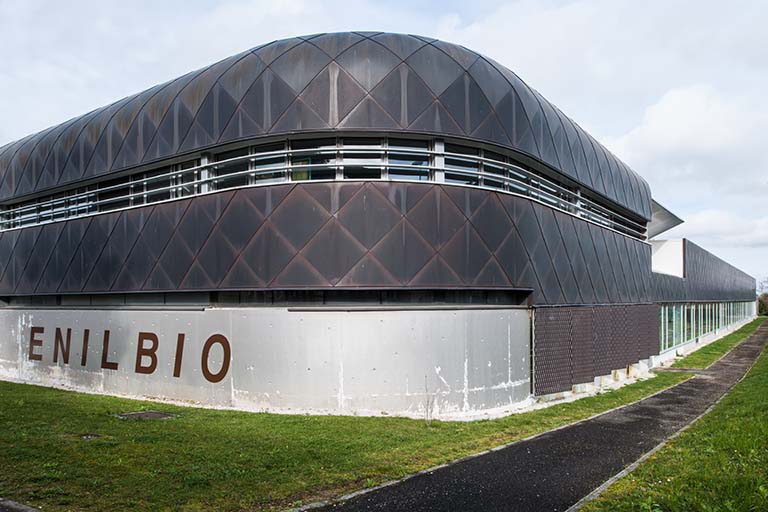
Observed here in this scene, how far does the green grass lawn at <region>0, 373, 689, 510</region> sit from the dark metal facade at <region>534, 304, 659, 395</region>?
238cm

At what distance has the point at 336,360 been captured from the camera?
1277 centimetres

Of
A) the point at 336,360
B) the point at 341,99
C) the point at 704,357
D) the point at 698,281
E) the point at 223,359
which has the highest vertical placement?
the point at 341,99

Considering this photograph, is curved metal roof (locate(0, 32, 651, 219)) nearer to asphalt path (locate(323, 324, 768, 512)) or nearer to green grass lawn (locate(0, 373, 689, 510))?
green grass lawn (locate(0, 373, 689, 510))

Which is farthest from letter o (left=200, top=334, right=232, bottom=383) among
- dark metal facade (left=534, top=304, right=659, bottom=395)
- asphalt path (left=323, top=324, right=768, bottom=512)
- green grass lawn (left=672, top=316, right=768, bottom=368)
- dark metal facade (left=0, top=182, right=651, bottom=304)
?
green grass lawn (left=672, top=316, right=768, bottom=368)

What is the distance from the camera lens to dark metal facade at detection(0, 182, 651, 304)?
13.3 meters

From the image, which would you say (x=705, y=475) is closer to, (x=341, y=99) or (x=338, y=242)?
(x=338, y=242)

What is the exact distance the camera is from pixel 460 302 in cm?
1411

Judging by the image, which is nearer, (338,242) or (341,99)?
(338,242)

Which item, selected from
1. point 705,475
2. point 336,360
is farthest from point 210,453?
point 705,475

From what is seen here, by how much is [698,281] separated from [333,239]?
34.0 meters

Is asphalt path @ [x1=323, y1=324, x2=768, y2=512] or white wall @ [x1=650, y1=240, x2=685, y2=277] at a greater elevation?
white wall @ [x1=650, y1=240, x2=685, y2=277]

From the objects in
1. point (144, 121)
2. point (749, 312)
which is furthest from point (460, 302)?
point (749, 312)

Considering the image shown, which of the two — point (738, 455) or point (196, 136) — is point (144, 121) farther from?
point (738, 455)

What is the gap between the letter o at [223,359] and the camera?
1394 centimetres
